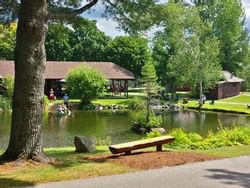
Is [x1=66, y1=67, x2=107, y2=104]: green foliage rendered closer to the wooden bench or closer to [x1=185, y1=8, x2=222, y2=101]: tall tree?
[x1=185, y1=8, x2=222, y2=101]: tall tree

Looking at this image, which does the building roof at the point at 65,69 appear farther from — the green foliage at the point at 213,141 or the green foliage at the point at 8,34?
the green foliage at the point at 213,141

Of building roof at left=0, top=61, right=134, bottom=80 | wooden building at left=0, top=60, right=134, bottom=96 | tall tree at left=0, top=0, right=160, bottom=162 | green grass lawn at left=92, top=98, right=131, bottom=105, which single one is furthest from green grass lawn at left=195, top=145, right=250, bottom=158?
building roof at left=0, top=61, right=134, bottom=80

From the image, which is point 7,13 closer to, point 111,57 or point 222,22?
point 222,22

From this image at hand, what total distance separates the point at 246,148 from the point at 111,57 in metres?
68.9

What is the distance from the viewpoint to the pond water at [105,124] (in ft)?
94.8

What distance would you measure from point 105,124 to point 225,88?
3179cm

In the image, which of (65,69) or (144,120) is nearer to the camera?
(144,120)

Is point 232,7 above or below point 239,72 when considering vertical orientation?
above

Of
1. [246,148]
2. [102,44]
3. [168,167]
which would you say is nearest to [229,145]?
[246,148]

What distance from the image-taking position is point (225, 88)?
64688 mm

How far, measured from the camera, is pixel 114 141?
1068 inches

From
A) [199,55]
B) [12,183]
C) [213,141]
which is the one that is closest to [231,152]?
[213,141]

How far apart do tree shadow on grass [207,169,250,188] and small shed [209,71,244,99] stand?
52.1 metres

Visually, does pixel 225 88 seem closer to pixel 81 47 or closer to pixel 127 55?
pixel 127 55
